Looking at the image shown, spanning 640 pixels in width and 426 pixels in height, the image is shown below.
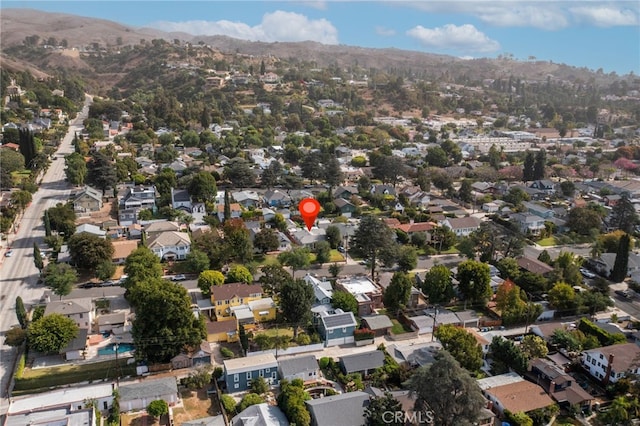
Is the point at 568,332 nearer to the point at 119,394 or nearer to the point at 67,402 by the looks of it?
the point at 119,394

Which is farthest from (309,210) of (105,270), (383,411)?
(383,411)

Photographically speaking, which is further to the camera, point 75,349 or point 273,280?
point 273,280

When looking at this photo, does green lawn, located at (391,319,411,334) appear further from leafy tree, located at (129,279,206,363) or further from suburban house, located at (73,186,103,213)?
suburban house, located at (73,186,103,213)

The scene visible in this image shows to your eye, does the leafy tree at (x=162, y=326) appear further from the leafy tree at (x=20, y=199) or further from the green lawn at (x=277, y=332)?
the leafy tree at (x=20, y=199)

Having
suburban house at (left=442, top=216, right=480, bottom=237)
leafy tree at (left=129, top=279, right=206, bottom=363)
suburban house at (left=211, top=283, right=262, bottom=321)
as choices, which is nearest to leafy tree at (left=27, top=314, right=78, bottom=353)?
leafy tree at (left=129, top=279, right=206, bottom=363)

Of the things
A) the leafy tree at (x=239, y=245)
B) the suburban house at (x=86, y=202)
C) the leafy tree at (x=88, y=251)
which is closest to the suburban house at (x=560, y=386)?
the leafy tree at (x=239, y=245)

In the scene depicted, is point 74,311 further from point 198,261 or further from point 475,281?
Result: point 475,281
